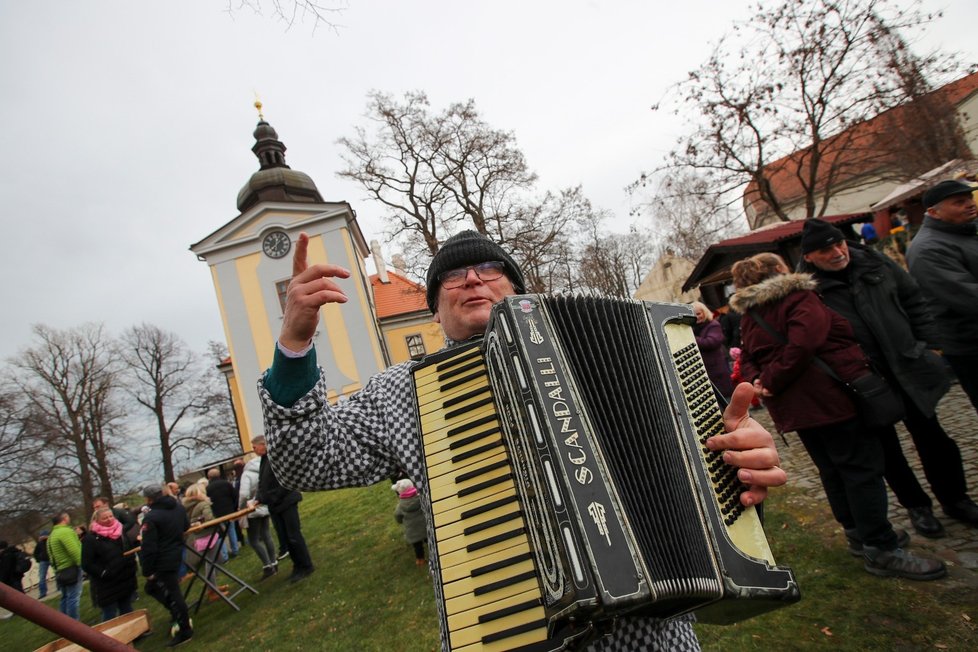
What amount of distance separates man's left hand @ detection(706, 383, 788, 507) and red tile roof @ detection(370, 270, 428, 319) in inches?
903

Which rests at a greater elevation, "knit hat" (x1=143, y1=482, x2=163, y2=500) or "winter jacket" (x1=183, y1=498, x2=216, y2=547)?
"knit hat" (x1=143, y1=482, x2=163, y2=500)

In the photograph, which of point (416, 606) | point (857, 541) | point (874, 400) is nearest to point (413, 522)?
point (416, 606)

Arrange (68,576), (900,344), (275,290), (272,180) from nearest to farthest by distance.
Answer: (900,344) → (68,576) → (275,290) → (272,180)

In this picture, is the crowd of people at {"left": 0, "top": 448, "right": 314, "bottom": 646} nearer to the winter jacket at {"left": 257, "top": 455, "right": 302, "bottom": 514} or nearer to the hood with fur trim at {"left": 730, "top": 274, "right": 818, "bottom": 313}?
the winter jacket at {"left": 257, "top": 455, "right": 302, "bottom": 514}

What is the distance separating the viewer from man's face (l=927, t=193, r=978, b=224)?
287cm

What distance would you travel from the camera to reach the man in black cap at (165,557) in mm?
5148

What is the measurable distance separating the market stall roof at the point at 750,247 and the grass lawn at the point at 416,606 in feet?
30.5

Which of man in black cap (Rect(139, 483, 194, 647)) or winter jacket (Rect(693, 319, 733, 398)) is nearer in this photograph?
winter jacket (Rect(693, 319, 733, 398))

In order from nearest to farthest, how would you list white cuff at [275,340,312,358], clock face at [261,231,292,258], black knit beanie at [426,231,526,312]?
white cuff at [275,340,312,358]
black knit beanie at [426,231,526,312]
clock face at [261,231,292,258]

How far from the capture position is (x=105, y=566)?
593 centimetres

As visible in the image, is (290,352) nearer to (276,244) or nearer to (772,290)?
(772,290)

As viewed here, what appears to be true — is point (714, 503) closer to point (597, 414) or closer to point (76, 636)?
point (597, 414)

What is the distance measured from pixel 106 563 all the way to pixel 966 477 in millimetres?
8828

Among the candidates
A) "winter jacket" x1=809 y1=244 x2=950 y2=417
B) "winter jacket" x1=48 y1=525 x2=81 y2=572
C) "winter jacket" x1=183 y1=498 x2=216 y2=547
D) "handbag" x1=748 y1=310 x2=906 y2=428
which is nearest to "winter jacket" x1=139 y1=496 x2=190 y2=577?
"winter jacket" x1=183 y1=498 x2=216 y2=547
